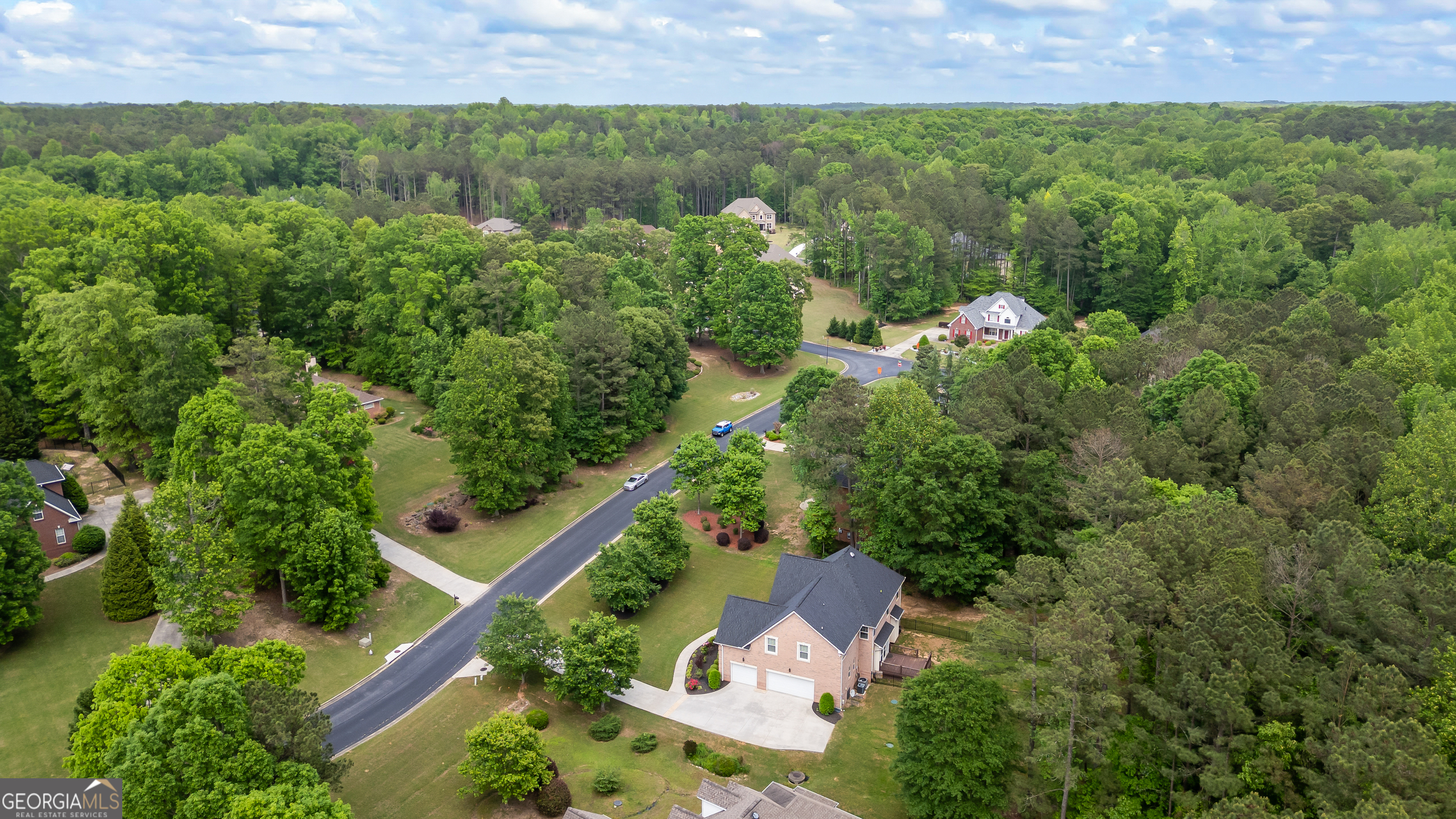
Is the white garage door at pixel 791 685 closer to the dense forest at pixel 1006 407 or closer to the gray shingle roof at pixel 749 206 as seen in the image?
the dense forest at pixel 1006 407

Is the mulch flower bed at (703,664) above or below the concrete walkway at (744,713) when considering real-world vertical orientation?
above

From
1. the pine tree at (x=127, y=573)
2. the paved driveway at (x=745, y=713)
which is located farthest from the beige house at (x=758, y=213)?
the pine tree at (x=127, y=573)

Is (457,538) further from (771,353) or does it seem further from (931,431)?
(771,353)

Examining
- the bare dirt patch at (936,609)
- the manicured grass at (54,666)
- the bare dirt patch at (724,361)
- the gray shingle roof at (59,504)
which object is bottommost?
the bare dirt patch at (936,609)

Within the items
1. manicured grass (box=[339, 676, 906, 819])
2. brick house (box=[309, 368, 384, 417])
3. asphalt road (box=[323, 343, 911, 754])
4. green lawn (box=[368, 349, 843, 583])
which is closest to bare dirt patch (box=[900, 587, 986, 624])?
manicured grass (box=[339, 676, 906, 819])

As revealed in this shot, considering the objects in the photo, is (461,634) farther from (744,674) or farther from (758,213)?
(758,213)

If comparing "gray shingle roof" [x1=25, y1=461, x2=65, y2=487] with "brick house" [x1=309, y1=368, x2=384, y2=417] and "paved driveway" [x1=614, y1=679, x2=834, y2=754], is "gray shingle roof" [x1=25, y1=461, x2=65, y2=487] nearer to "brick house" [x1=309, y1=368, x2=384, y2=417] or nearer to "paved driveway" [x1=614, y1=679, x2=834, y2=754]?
"brick house" [x1=309, y1=368, x2=384, y2=417]

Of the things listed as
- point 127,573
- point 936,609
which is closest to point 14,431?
point 127,573
